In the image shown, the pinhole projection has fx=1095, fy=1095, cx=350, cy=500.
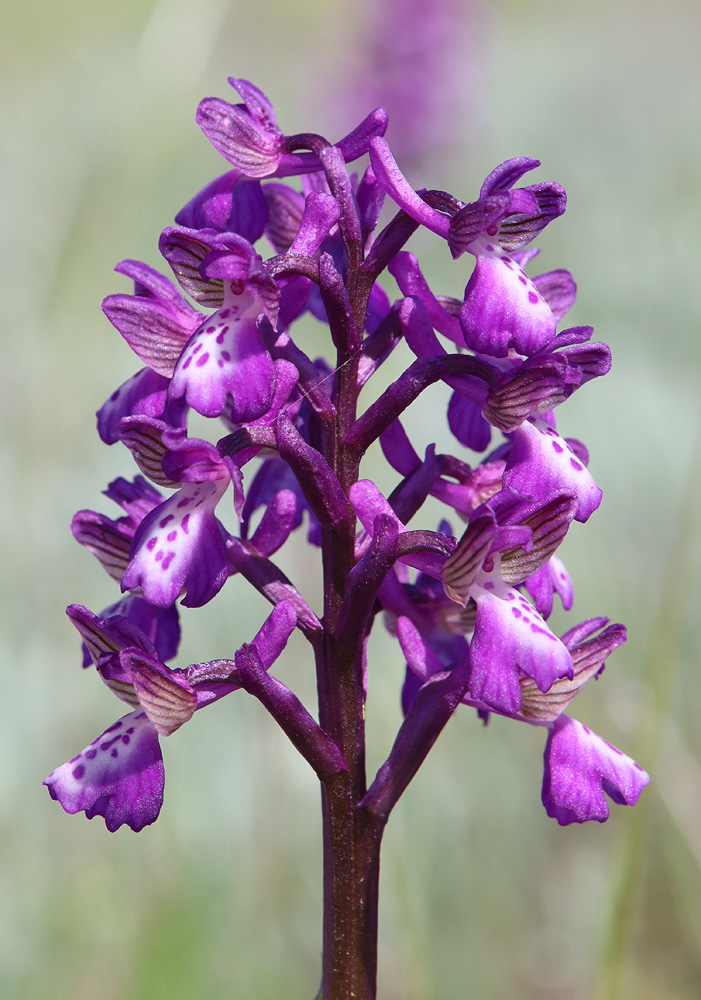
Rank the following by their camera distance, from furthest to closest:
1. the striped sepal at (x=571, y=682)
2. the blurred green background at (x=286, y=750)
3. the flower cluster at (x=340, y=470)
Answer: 1. the blurred green background at (x=286, y=750)
2. the striped sepal at (x=571, y=682)
3. the flower cluster at (x=340, y=470)

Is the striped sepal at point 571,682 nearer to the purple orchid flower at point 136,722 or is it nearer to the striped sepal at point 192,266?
the purple orchid flower at point 136,722

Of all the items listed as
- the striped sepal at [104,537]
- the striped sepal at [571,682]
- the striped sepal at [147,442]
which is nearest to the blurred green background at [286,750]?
the striped sepal at [571,682]

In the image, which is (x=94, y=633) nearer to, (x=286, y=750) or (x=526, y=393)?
(x=526, y=393)

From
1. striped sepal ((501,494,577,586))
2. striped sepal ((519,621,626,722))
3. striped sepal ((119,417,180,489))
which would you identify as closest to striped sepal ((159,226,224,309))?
striped sepal ((119,417,180,489))

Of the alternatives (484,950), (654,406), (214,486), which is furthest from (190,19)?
(654,406)

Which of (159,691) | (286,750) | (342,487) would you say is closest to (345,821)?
(159,691)

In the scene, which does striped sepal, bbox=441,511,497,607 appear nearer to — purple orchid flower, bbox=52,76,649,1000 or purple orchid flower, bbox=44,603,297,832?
purple orchid flower, bbox=52,76,649,1000
